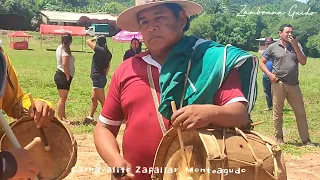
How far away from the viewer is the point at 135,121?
8.02 ft

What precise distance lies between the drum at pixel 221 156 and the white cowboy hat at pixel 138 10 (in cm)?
71

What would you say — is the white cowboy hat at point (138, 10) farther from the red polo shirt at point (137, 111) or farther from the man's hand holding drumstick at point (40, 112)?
the man's hand holding drumstick at point (40, 112)

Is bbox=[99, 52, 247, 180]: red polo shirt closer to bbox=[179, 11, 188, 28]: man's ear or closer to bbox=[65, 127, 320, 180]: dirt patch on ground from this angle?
bbox=[179, 11, 188, 28]: man's ear

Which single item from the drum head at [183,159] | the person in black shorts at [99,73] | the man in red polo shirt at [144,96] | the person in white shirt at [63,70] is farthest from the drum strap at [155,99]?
the person in black shorts at [99,73]

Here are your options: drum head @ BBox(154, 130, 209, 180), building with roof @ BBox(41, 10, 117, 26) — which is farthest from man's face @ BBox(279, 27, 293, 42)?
building with roof @ BBox(41, 10, 117, 26)

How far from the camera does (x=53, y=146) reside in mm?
2789

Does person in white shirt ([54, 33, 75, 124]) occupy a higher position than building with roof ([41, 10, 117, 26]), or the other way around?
person in white shirt ([54, 33, 75, 124])

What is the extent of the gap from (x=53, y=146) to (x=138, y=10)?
0.96m

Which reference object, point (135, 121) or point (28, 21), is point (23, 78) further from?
point (28, 21)

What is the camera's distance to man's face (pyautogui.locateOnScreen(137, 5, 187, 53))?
8.04 ft

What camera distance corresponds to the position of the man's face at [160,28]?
2451 mm

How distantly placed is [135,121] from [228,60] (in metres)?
0.59

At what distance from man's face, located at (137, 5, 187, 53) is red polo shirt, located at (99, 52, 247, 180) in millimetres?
102

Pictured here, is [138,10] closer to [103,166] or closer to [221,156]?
[221,156]
